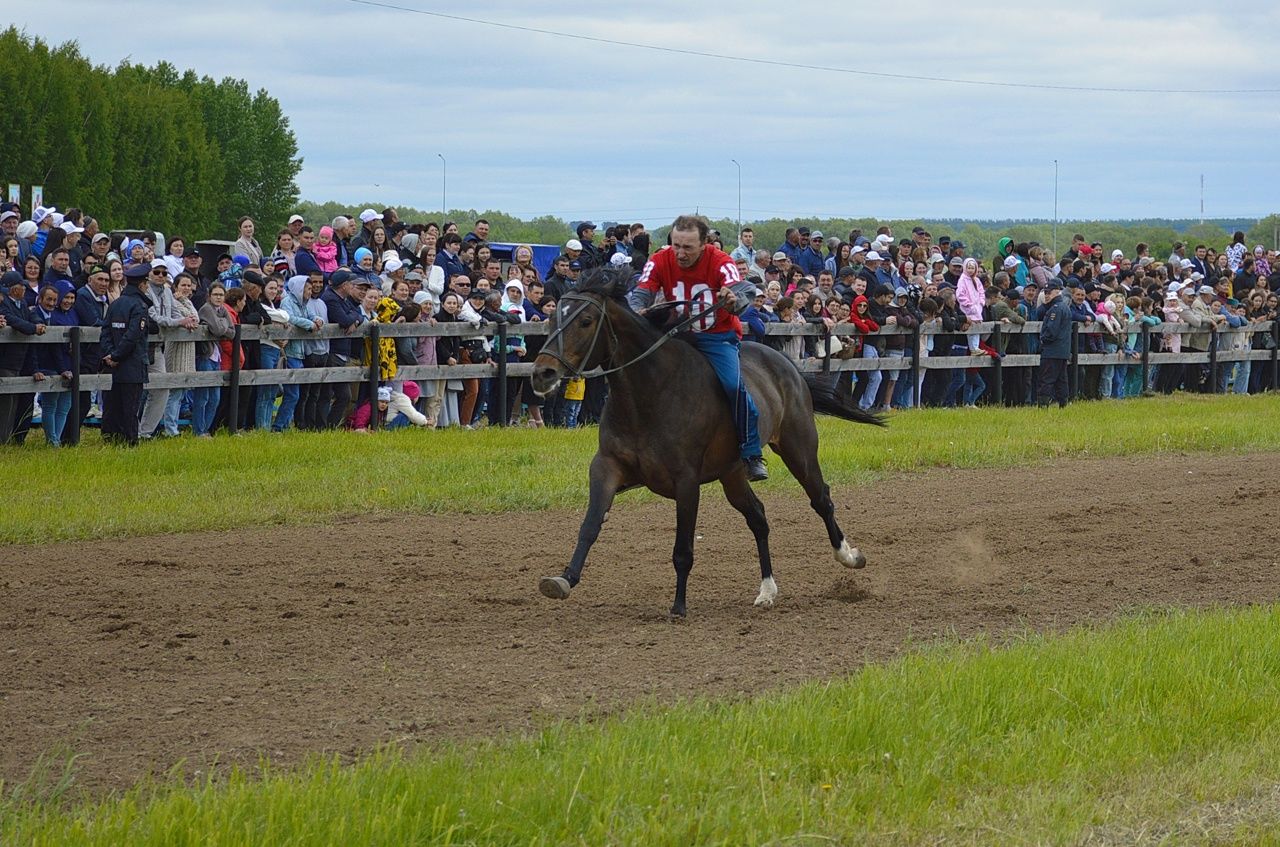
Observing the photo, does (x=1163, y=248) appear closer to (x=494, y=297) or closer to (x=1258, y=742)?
(x=494, y=297)

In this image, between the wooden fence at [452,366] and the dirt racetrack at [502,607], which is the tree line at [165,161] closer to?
the wooden fence at [452,366]

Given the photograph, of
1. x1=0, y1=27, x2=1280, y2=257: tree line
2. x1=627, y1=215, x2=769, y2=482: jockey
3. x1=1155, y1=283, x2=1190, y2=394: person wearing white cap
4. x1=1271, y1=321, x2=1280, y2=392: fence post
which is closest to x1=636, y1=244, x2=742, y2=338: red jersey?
x1=627, y1=215, x2=769, y2=482: jockey

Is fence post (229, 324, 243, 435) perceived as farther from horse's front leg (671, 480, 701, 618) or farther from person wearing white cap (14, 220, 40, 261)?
horse's front leg (671, 480, 701, 618)

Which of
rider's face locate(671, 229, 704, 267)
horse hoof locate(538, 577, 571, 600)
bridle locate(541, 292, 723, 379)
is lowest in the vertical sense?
horse hoof locate(538, 577, 571, 600)

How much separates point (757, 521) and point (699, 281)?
1.58m

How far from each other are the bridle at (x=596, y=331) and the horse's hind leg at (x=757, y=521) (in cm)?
106

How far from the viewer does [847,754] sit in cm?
575

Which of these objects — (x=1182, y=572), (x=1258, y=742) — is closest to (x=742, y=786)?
(x=1258, y=742)

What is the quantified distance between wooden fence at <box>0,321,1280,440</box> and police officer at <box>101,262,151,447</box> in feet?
0.57

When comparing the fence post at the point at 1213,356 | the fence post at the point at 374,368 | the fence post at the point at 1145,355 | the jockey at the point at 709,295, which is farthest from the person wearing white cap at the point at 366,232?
the fence post at the point at 1213,356

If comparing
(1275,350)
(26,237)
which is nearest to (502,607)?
(26,237)

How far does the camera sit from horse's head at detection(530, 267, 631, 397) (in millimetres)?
8449

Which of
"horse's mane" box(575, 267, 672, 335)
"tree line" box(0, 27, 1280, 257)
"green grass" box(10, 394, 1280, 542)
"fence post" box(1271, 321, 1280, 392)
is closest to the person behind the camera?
"horse's mane" box(575, 267, 672, 335)

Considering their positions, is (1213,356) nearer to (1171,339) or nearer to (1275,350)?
(1171,339)
